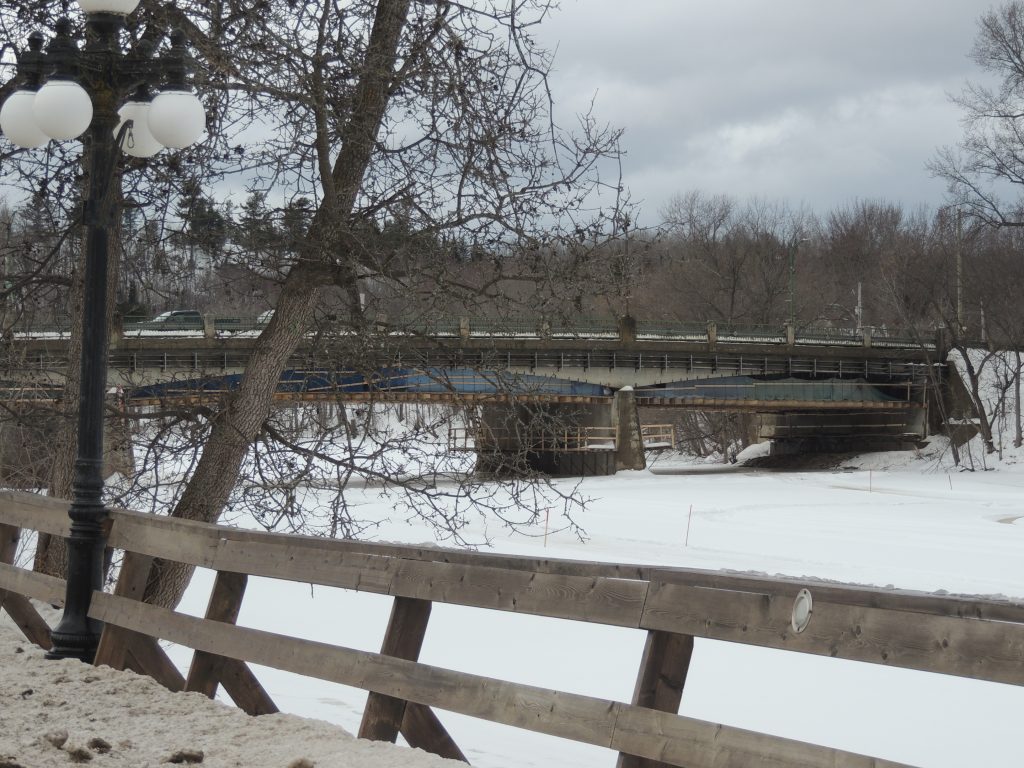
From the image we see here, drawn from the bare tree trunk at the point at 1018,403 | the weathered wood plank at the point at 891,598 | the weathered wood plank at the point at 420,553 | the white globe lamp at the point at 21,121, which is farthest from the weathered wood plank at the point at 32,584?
the bare tree trunk at the point at 1018,403

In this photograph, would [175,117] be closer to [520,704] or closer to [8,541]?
[8,541]

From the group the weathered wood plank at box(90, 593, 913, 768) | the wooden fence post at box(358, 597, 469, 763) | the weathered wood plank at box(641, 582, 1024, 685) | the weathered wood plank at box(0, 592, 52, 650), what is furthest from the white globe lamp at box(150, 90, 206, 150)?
the weathered wood plank at box(641, 582, 1024, 685)

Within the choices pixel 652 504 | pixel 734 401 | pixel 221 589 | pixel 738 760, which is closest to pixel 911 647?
pixel 738 760

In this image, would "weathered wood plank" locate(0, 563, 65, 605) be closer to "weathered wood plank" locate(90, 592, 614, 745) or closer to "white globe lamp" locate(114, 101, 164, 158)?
"weathered wood plank" locate(90, 592, 614, 745)

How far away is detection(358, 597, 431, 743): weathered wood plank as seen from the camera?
17.4 ft

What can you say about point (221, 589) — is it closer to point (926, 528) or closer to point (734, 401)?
point (926, 528)

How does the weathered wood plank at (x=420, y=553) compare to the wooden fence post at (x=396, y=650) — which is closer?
the weathered wood plank at (x=420, y=553)

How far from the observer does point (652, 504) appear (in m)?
37.4

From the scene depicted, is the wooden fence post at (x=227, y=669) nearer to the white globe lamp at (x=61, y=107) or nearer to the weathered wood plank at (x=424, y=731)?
the weathered wood plank at (x=424, y=731)

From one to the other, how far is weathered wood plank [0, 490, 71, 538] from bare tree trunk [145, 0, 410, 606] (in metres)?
2.36

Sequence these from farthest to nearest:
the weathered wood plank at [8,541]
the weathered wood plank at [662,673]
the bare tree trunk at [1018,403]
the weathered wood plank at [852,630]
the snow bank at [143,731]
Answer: the bare tree trunk at [1018,403] < the weathered wood plank at [8,541] < the snow bank at [143,731] < the weathered wood plank at [662,673] < the weathered wood plank at [852,630]

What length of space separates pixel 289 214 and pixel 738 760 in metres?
7.29

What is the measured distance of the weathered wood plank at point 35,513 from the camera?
734cm

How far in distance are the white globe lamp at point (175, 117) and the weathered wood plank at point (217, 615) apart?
8.60ft
